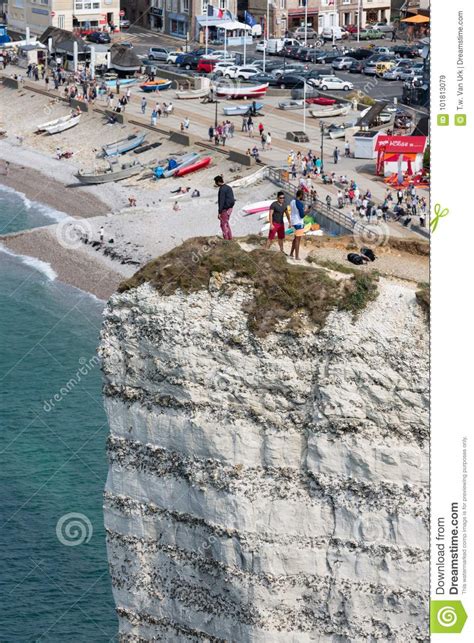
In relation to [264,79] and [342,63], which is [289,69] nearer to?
[342,63]

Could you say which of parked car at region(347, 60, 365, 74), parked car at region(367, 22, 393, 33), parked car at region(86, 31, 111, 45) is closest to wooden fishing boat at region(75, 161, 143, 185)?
parked car at region(347, 60, 365, 74)


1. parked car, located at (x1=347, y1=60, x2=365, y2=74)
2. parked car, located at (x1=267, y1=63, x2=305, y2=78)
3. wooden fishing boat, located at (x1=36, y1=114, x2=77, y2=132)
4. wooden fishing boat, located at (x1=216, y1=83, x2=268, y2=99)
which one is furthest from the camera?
parked car, located at (x1=347, y1=60, x2=365, y2=74)

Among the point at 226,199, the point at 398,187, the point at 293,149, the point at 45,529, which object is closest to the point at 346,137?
the point at 293,149

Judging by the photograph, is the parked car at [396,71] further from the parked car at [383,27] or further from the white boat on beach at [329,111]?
the parked car at [383,27]

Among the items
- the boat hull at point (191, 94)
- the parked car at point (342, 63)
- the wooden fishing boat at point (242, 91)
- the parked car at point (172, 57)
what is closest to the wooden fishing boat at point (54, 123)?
the boat hull at point (191, 94)

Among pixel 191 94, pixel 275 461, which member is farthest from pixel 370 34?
pixel 275 461

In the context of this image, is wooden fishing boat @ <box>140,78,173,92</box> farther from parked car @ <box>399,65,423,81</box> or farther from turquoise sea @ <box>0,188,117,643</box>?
turquoise sea @ <box>0,188,117,643</box>

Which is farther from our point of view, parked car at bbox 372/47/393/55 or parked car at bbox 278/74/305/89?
parked car at bbox 372/47/393/55

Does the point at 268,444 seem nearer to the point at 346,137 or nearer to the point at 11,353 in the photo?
the point at 11,353
